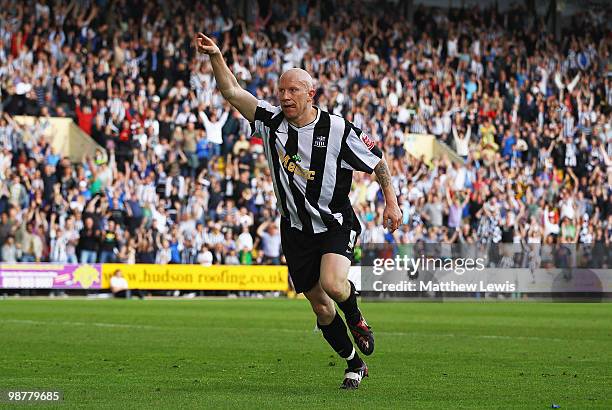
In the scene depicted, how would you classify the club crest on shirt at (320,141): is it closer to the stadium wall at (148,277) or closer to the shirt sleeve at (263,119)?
the shirt sleeve at (263,119)

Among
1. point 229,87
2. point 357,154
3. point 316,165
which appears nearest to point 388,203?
point 357,154

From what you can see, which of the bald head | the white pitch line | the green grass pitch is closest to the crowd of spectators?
the green grass pitch

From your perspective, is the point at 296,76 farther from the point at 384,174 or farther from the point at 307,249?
the point at 307,249

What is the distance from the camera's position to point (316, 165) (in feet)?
30.3

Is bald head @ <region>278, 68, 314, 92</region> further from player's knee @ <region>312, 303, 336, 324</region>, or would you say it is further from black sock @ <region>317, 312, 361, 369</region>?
black sock @ <region>317, 312, 361, 369</region>

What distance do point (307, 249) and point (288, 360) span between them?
2.99 meters

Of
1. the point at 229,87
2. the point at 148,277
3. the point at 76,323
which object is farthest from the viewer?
the point at 148,277

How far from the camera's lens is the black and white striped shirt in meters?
9.23

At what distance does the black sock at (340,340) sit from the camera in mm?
9438

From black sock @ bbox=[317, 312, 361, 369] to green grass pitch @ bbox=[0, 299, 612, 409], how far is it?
0.78 feet

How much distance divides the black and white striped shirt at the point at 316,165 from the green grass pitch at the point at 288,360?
126 cm

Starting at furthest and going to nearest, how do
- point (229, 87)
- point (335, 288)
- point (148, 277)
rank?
point (148, 277) < point (229, 87) < point (335, 288)

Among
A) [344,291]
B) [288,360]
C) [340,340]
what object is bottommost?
[288,360]

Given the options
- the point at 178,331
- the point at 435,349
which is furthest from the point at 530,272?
the point at 435,349
